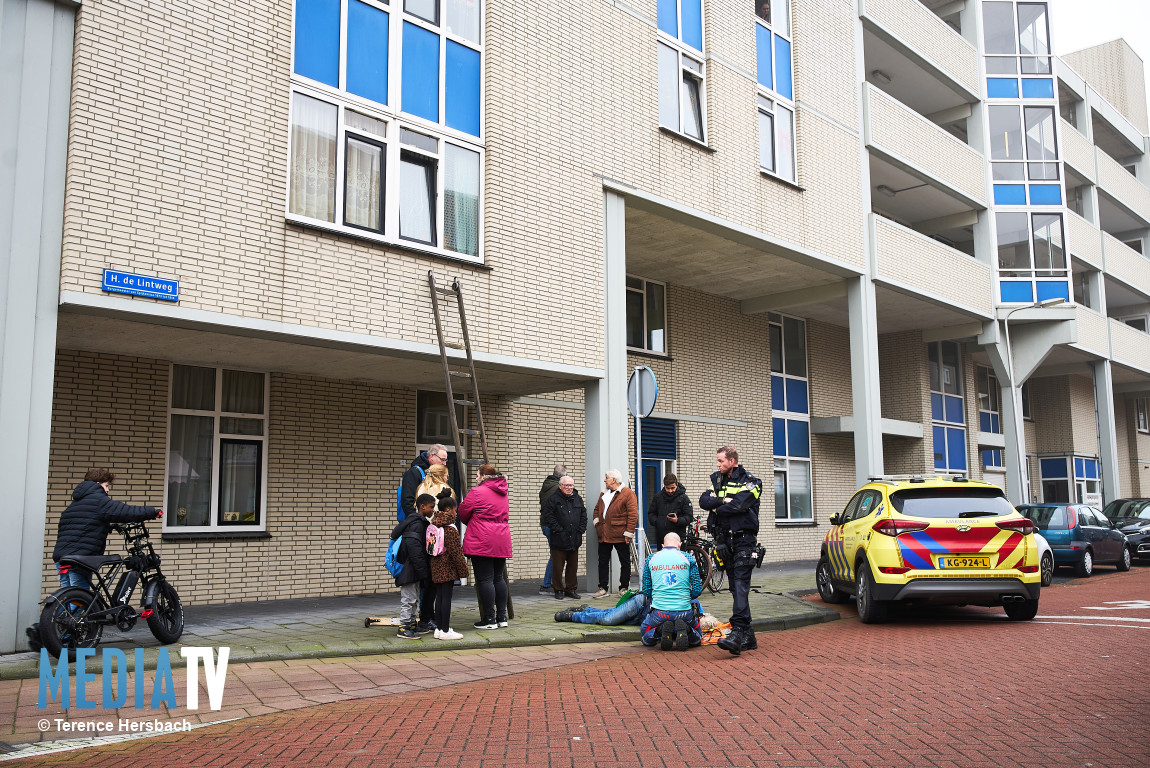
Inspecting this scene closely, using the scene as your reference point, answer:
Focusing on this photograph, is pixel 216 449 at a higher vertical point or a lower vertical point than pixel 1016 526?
higher

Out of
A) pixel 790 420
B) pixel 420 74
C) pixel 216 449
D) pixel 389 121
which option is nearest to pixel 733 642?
pixel 216 449

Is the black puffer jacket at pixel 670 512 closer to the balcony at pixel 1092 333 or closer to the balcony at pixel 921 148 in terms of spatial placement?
the balcony at pixel 921 148

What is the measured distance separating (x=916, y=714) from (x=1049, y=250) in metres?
23.2

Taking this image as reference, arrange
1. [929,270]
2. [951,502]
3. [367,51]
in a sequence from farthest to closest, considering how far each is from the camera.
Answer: [929,270] < [367,51] < [951,502]

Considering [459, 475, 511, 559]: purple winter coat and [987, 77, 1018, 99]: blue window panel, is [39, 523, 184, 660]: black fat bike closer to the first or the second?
[459, 475, 511, 559]: purple winter coat

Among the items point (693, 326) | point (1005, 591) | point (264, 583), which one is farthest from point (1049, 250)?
point (264, 583)

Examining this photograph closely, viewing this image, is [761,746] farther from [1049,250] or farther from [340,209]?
[1049,250]

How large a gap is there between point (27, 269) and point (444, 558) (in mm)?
4655

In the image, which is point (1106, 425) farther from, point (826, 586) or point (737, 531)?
point (737, 531)

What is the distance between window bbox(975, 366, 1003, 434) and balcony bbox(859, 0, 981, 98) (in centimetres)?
957

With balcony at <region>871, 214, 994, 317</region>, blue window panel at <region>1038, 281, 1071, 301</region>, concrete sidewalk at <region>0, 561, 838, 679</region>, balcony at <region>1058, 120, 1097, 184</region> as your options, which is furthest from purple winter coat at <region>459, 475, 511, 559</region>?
balcony at <region>1058, 120, 1097, 184</region>

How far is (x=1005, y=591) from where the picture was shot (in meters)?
10.2

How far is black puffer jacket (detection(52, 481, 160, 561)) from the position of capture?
27.4ft

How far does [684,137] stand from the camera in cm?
1541
